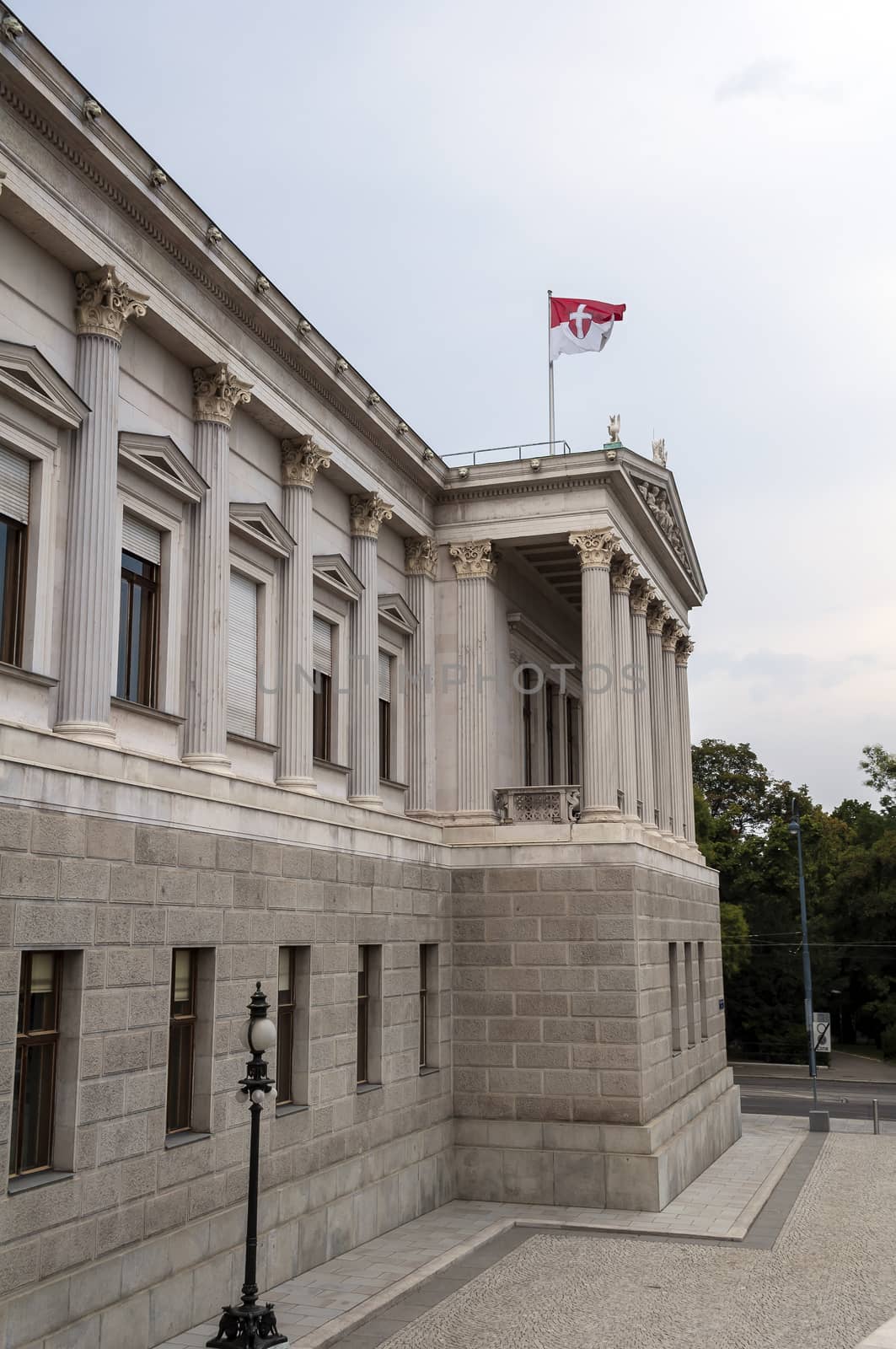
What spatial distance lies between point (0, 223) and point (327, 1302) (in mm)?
14381

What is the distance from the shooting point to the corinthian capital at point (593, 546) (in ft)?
93.4

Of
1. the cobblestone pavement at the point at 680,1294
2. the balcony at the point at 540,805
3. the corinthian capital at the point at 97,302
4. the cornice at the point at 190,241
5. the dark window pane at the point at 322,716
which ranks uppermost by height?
the cornice at the point at 190,241

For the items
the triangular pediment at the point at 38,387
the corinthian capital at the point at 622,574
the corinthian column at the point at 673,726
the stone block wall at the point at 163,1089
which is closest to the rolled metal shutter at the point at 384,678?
the stone block wall at the point at 163,1089

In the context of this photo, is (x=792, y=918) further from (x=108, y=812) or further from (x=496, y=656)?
(x=108, y=812)

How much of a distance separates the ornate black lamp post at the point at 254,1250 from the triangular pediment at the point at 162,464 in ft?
24.0

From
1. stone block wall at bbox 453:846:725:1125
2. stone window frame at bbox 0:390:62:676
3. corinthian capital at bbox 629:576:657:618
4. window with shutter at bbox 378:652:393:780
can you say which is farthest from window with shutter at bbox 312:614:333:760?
corinthian capital at bbox 629:576:657:618

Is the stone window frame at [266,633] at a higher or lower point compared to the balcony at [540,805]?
higher

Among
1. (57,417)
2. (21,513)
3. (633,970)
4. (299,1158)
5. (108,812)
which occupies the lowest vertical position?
(299,1158)

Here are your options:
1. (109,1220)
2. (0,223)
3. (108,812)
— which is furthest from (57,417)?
(109,1220)

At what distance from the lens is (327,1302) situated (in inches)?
690

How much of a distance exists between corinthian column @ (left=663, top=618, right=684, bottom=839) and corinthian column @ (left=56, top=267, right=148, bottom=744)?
22.1 meters

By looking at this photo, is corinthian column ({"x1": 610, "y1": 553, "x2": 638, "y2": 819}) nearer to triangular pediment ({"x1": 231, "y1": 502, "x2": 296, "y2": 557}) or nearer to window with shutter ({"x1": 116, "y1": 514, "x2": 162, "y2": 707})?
triangular pediment ({"x1": 231, "y1": 502, "x2": 296, "y2": 557})

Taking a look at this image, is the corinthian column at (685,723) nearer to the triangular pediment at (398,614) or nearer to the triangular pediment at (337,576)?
the triangular pediment at (398,614)

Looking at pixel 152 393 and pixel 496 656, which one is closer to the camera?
pixel 152 393
